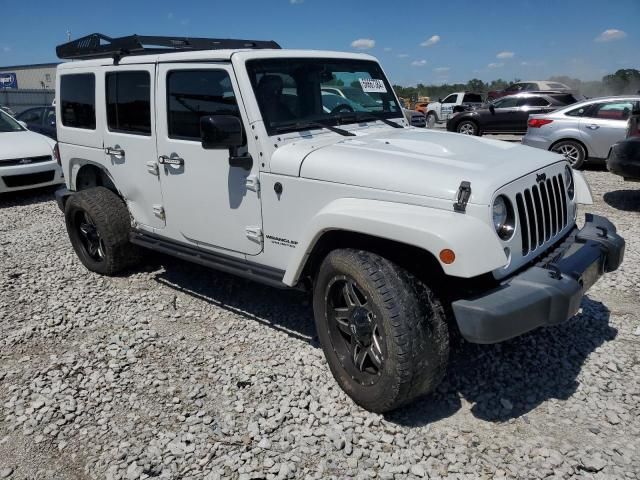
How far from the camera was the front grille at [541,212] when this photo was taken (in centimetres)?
284

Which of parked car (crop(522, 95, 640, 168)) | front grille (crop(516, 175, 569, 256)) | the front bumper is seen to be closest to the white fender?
front grille (crop(516, 175, 569, 256))

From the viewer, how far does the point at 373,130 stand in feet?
12.7

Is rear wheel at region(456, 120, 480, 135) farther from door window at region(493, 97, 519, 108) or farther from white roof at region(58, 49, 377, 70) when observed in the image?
white roof at region(58, 49, 377, 70)

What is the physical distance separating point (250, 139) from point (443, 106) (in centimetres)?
2131

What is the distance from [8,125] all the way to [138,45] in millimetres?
6828

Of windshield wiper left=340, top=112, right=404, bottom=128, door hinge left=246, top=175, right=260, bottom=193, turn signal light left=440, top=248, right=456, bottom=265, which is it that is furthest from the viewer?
windshield wiper left=340, top=112, right=404, bottom=128

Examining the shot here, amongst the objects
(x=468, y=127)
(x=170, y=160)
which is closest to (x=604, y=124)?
(x=468, y=127)

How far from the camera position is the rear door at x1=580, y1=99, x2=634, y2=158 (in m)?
9.60

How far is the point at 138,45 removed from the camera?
14.0ft

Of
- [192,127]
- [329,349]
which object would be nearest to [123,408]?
[329,349]

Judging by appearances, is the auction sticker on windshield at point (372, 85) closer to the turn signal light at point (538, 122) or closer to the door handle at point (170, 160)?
the door handle at point (170, 160)

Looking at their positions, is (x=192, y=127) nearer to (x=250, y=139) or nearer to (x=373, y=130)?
(x=250, y=139)

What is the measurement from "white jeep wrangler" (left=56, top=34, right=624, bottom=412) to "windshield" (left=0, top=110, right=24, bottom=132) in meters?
5.61

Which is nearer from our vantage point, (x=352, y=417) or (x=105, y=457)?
(x=105, y=457)
